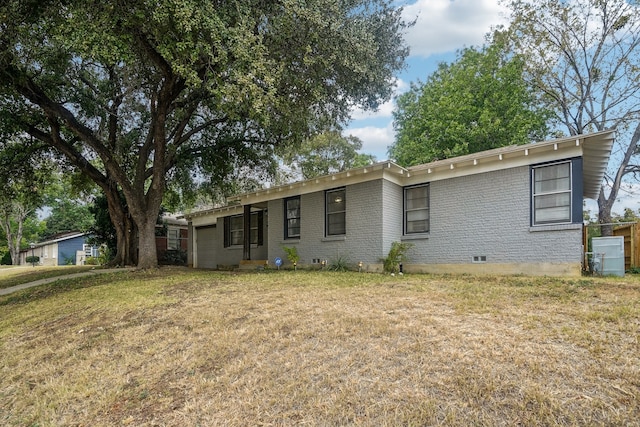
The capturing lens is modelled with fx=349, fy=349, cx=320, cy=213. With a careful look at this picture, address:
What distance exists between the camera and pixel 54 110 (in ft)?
35.5

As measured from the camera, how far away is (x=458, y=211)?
32.1ft

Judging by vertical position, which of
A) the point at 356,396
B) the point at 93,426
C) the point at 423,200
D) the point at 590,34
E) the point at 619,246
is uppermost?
the point at 590,34

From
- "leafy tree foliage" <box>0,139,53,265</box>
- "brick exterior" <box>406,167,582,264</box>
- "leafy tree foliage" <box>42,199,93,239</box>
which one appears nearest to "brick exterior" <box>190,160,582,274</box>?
"brick exterior" <box>406,167,582,264</box>

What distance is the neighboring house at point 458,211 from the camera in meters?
8.28

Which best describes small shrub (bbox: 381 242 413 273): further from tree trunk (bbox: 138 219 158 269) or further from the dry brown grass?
tree trunk (bbox: 138 219 158 269)

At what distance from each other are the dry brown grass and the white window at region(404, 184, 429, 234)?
4.72 meters

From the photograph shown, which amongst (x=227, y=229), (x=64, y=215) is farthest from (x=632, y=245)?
(x=64, y=215)

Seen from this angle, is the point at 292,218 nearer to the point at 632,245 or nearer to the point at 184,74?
the point at 184,74

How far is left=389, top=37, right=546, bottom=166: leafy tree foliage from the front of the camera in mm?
18672

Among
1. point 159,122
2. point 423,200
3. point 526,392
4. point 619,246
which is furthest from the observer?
point 159,122

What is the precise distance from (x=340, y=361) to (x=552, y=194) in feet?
25.2

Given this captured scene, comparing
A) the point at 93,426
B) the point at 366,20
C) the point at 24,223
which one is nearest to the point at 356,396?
the point at 93,426

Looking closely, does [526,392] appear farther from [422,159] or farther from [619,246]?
[422,159]

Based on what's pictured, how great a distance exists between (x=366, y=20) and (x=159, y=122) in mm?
7163
